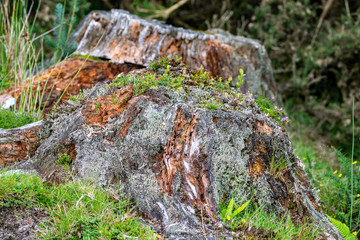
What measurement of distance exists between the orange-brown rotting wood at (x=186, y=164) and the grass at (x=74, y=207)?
1.07 ft

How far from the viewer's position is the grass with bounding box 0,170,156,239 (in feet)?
6.97

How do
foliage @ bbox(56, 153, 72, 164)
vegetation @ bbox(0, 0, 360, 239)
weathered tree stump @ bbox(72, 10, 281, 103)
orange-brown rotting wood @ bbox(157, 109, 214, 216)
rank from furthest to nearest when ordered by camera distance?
weathered tree stump @ bbox(72, 10, 281, 103) < foliage @ bbox(56, 153, 72, 164) < orange-brown rotting wood @ bbox(157, 109, 214, 216) < vegetation @ bbox(0, 0, 360, 239)

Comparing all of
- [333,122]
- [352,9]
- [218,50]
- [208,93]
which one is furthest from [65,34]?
[352,9]

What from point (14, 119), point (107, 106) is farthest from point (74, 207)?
point (14, 119)

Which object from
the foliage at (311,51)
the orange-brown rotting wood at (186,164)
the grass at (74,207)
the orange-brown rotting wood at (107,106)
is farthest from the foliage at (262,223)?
the foliage at (311,51)

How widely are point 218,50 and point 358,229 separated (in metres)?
2.68

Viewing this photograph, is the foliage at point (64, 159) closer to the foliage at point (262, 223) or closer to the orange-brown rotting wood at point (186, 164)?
the orange-brown rotting wood at point (186, 164)

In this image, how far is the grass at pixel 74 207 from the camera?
2125mm

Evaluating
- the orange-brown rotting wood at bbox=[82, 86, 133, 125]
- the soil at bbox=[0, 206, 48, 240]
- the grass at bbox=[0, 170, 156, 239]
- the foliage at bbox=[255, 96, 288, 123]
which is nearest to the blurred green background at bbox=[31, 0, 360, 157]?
the foliage at bbox=[255, 96, 288, 123]

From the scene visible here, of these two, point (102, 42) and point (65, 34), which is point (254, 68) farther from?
point (65, 34)

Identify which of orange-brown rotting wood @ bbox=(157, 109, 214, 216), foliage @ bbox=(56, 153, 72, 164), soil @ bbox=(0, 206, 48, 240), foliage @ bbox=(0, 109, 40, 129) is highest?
orange-brown rotting wood @ bbox=(157, 109, 214, 216)

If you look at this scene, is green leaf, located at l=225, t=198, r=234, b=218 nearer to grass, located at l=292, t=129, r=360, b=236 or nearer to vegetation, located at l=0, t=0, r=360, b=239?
vegetation, located at l=0, t=0, r=360, b=239

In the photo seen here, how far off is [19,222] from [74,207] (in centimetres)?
32

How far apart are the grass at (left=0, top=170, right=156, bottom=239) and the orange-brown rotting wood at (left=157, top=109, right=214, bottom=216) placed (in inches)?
12.9
